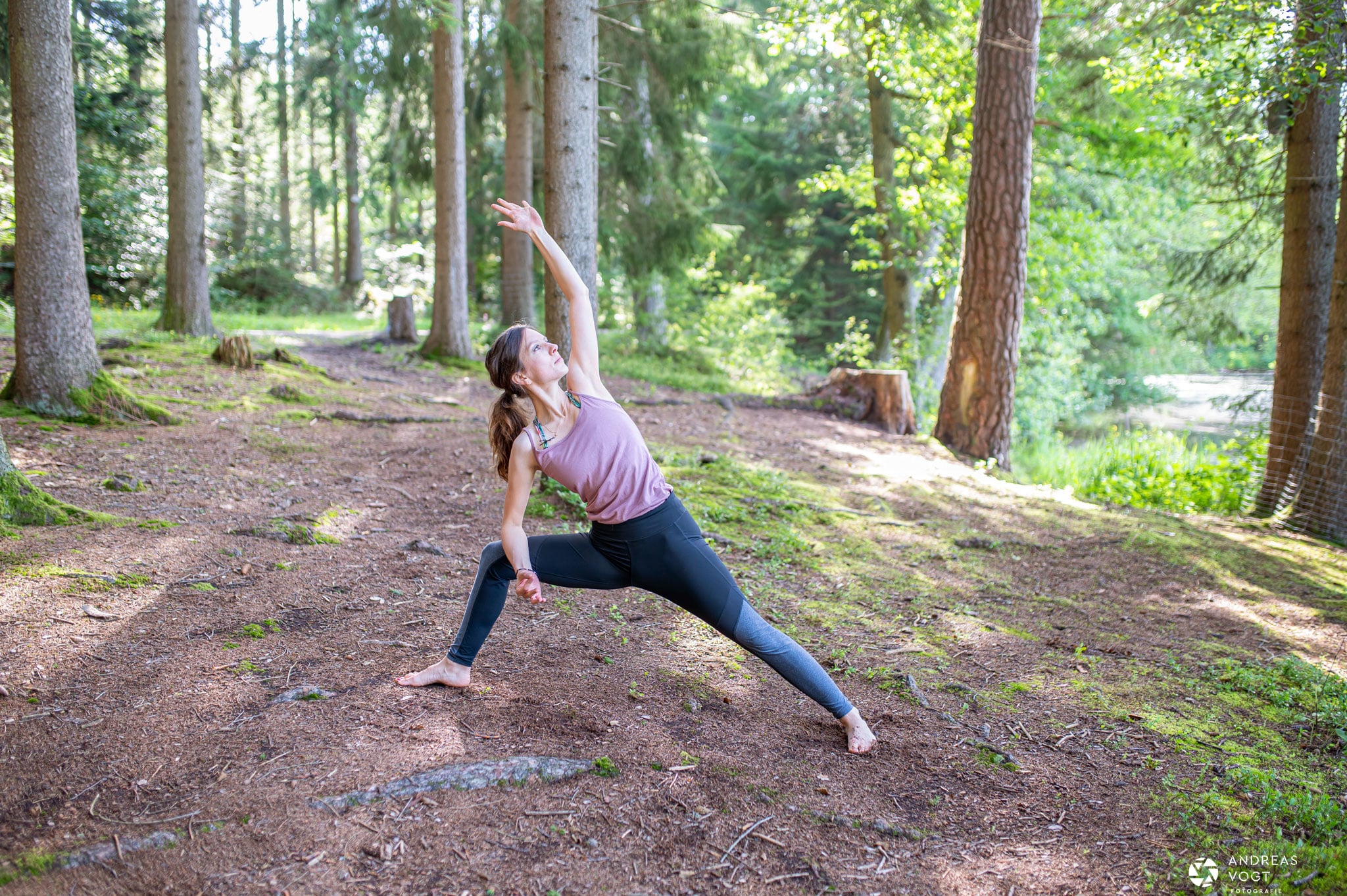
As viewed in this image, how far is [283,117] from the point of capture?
1065 inches

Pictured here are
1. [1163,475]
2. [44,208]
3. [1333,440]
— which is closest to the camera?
[44,208]

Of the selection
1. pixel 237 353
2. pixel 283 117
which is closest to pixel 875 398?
pixel 237 353

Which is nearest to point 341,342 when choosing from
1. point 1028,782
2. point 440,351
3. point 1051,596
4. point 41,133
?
point 440,351

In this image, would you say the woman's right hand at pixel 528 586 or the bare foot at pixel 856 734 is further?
the bare foot at pixel 856 734

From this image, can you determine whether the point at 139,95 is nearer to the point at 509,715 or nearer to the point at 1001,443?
the point at 1001,443

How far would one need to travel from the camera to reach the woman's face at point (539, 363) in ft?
10.5

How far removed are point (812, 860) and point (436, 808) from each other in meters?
1.25

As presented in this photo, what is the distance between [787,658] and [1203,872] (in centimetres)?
149

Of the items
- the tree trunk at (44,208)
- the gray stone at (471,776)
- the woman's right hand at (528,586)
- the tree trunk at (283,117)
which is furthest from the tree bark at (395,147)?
the gray stone at (471,776)

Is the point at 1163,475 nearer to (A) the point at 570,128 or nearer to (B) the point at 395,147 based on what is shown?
(A) the point at 570,128

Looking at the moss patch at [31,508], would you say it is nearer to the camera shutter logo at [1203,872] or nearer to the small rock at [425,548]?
the small rock at [425,548]

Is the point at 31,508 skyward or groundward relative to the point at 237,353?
groundward

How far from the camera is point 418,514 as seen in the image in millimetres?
6293

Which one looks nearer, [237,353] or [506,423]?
[506,423]
